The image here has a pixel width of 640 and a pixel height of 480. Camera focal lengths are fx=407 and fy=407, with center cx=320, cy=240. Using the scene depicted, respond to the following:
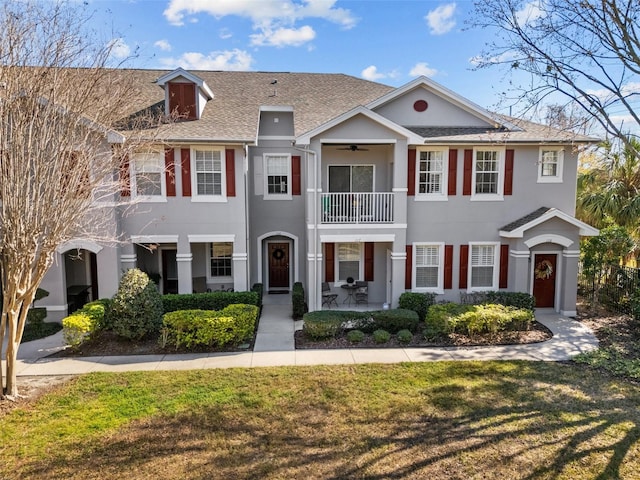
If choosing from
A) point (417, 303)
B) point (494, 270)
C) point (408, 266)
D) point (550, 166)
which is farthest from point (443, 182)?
point (417, 303)

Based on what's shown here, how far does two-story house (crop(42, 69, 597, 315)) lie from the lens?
1349cm

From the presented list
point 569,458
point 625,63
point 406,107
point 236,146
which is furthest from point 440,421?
point 406,107

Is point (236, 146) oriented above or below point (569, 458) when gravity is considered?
above

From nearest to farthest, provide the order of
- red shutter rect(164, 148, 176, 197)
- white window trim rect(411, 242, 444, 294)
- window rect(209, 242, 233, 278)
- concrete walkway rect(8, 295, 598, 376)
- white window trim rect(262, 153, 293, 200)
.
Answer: concrete walkway rect(8, 295, 598, 376), red shutter rect(164, 148, 176, 197), white window trim rect(411, 242, 444, 294), white window trim rect(262, 153, 293, 200), window rect(209, 242, 233, 278)

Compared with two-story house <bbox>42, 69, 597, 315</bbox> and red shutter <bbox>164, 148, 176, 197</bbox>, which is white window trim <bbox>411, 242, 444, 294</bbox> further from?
red shutter <bbox>164, 148, 176, 197</bbox>

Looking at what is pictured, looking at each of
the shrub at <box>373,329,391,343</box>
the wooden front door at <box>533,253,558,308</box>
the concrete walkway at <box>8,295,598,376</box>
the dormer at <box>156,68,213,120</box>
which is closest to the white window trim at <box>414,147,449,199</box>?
the wooden front door at <box>533,253,558,308</box>

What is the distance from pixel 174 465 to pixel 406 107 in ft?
43.5

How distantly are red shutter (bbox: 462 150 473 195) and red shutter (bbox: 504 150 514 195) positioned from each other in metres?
1.23

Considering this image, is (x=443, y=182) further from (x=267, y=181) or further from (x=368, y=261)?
(x=267, y=181)

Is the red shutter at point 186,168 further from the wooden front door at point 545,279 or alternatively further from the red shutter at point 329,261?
the wooden front door at point 545,279

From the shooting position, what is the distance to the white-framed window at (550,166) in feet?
47.3

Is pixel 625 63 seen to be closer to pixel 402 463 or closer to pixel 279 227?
pixel 402 463

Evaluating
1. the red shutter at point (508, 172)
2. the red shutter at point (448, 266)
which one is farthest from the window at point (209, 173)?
the red shutter at point (508, 172)

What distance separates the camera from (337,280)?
15508 millimetres
